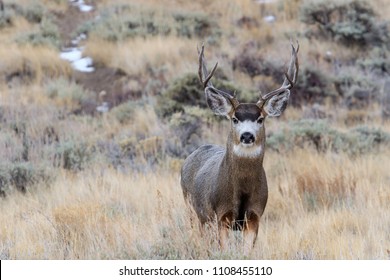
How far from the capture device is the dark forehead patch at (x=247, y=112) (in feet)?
19.3

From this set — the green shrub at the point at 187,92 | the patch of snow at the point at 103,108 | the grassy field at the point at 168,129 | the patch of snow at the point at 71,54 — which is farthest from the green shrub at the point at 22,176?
the patch of snow at the point at 71,54

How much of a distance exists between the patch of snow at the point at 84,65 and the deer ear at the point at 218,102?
40.9ft

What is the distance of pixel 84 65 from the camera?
739 inches

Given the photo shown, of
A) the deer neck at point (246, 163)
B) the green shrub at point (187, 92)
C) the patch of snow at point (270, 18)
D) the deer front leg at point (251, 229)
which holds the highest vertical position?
the deer neck at point (246, 163)

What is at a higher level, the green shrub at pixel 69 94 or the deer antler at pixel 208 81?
the deer antler at pixel 208 81

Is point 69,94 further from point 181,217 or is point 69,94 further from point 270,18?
point 181,217

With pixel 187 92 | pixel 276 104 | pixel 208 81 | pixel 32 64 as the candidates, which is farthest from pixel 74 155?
pixel 32 64

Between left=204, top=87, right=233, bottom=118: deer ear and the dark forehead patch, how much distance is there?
0.85 ft

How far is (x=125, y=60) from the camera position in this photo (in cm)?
1844

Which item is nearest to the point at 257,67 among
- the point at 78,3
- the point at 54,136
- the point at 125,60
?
the point at 125,60

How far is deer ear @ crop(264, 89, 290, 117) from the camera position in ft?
20.7

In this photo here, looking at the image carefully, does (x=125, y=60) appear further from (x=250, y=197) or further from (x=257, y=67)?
(x=250, y=197)

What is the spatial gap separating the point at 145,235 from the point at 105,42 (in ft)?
45.8

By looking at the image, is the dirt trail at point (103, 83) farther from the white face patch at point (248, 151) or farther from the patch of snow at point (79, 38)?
the white face patch at point (248, 151)
